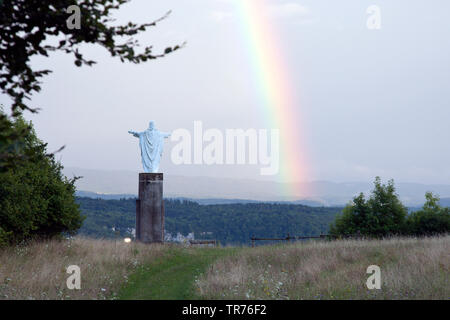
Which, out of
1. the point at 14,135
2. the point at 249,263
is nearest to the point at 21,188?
the point at 249,263

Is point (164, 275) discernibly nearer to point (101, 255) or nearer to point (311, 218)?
point (101, 255)

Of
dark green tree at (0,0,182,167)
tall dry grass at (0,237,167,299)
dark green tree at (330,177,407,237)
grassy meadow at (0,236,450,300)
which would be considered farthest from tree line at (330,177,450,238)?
dark green tree at (0,0,182,167)

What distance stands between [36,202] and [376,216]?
1972 cm

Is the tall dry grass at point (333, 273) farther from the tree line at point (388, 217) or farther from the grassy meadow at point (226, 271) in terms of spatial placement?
the tree line at point (388, 217)

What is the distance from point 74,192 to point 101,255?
16.8 feet

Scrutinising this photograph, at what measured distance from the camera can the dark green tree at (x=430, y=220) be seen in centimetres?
2773

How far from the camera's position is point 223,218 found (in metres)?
52.4

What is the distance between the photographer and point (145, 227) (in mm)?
23641

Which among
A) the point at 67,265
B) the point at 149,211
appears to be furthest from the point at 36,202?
the point at 149,211

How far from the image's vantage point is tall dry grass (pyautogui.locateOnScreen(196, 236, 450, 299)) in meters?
11.6

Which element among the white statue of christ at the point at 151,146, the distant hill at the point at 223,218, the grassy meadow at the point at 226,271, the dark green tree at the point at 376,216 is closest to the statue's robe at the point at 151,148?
the white statue of christ at the point at 151,146

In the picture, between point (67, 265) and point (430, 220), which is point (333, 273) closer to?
point (67, 265)

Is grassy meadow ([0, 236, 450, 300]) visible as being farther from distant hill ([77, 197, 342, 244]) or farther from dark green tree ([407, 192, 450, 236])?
distant hill ([77, 197, 342, 244])
